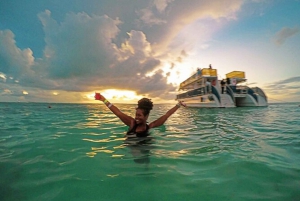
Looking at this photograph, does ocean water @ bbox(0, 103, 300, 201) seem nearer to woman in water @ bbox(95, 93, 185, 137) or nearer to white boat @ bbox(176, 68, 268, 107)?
woman in water @ bbox(95, 93, 185, 137)

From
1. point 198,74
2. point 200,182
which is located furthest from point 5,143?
point 198,74

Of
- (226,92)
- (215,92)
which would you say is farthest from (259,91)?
(215,92)

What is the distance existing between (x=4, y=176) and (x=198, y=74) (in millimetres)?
37948

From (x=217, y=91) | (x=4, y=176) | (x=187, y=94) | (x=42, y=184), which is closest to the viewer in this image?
(x=42, y=184)

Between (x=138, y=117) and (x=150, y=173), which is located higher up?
(x=138, y=117)

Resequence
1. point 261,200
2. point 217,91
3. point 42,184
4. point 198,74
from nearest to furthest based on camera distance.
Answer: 1. point 261,200
2. point 42,184
3. point 217,91
4. point 198,74

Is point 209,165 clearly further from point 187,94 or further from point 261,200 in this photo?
point 187,94

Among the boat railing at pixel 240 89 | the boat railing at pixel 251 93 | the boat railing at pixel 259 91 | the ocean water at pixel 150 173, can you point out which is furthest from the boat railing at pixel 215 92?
the ocean water at pixel 150 173

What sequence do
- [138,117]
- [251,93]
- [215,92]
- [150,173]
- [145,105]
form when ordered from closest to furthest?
[150,173] → [145,105] → [138,117] → [215,92] → [251,93]

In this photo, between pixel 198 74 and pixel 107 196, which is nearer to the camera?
pixel 107 196

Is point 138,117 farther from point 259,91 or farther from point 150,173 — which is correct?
point 259,91

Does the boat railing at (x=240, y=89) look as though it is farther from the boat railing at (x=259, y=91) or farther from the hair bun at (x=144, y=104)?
the hair bun at (x=144, y=104)

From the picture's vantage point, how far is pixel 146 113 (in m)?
4.77

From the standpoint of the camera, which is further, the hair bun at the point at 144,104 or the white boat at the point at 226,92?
the white boat at the point at 226,92
